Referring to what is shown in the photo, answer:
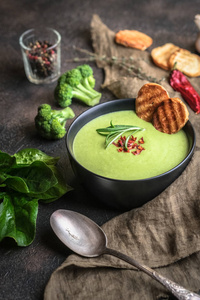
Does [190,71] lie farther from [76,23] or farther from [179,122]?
[76,23]

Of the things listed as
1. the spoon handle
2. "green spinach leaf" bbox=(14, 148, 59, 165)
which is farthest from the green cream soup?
the spoon handle

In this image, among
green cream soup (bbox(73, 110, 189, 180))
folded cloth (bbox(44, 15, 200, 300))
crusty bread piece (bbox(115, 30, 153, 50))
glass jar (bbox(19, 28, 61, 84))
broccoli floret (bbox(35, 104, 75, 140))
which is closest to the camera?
folded cloth (bbox(44, 15, 200, 300))

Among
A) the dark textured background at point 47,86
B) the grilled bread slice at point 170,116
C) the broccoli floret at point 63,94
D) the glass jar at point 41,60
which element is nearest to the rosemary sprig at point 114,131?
the grilled bread slice at point 170,116

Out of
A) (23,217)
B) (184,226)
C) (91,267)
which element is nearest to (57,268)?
(91,267)

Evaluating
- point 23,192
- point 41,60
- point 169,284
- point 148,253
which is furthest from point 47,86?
point 169,284

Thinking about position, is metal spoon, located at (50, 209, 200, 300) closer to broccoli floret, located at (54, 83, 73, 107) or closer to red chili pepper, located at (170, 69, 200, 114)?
broccoli floret, located at (54, 83, 73, 107)

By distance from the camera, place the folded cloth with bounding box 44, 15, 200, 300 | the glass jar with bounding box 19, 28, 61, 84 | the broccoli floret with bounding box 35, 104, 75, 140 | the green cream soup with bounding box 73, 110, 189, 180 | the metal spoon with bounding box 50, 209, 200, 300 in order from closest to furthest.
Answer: the folded cloth with bounding box 44, 15, 200, 300 < the metal spoon with bounding box 50, 209, 200, 300 < the green cream soup with bounding box 73, 110, 189, 180 < the broccoli floret with bounding box 35, 104, 75, 140 < the glass jar with bounding box 19, 28, 61, 84

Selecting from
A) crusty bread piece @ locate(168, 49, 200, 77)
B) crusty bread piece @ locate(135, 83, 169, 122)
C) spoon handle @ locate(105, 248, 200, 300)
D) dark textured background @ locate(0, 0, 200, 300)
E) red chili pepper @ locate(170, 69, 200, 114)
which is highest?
crusty bread piece @ locate(135, 83, 169, 122)

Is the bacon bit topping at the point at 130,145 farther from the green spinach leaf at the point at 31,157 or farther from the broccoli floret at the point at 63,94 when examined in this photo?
the broccoli floret at the point at 63,94
